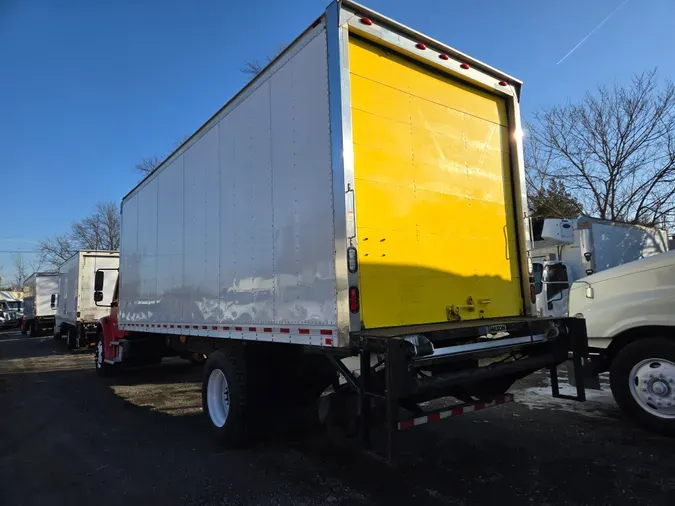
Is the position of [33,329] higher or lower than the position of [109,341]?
higher

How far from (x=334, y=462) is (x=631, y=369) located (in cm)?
345

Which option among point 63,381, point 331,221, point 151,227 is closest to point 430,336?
point 331,221

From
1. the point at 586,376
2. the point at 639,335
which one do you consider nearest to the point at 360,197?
the point at 586,376

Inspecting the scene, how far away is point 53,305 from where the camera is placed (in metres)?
25.9

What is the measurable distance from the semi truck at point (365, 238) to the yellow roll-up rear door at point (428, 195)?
0.02 meters

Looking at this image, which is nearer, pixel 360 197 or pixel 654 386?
pixel 360 197

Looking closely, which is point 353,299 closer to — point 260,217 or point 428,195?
point 428,195

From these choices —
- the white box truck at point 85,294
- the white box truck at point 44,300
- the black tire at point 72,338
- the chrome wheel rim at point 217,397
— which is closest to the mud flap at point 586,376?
the chrome wheel rim at point 217,397

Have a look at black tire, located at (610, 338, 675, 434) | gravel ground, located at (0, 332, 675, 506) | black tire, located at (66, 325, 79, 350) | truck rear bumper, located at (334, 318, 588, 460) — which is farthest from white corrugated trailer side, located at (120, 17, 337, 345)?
black tire, located at (66, 325, 79, 350)

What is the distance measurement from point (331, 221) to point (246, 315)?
181 centimetres

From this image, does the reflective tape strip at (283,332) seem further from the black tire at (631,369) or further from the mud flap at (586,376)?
the black tire at (631,369)

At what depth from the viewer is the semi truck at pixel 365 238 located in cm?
368

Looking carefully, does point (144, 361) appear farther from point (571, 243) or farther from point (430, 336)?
point (571, 243)

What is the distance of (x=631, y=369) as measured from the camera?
5.13m
